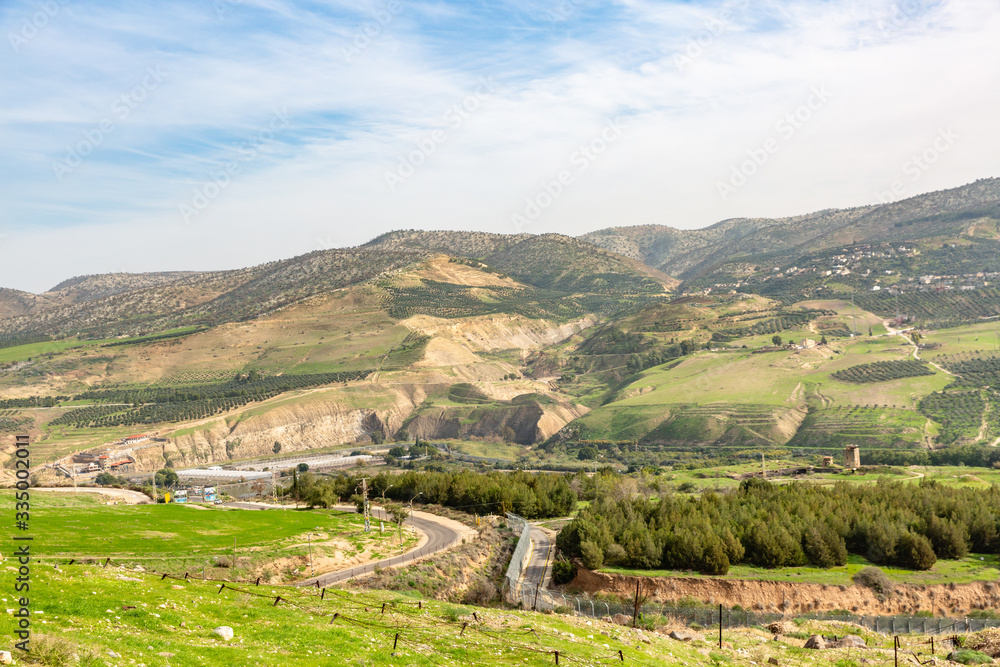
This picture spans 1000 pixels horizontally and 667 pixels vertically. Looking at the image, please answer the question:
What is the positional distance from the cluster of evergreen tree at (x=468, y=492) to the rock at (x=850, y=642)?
45144 millimetres

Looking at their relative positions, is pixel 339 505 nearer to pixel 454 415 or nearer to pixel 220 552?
pixel 220 552

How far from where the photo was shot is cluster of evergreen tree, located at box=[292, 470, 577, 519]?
7962 cm

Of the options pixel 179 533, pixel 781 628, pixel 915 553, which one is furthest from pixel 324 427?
pixel 781 628

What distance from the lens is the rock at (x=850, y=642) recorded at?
3431cm

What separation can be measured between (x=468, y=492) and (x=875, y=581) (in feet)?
142

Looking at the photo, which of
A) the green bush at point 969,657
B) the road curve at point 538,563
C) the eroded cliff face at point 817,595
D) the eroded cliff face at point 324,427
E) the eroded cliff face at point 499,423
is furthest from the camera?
the eroded cliff face at point 499,423


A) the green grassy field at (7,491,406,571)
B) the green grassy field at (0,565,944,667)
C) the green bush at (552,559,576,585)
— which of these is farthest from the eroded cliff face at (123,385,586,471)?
the green grassy field at (0,565,944,667)

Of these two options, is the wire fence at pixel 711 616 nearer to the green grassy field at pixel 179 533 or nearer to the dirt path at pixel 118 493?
the green grassy field at pixel 179 533

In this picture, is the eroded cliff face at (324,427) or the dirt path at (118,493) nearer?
the dirt path at (118,493)

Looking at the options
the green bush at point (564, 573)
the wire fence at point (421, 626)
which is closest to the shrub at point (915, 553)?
the green bush at point (564, 573)

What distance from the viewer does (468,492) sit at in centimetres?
8338

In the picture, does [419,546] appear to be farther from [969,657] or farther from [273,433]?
[273,433]

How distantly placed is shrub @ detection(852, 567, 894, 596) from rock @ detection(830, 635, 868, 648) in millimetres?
15827

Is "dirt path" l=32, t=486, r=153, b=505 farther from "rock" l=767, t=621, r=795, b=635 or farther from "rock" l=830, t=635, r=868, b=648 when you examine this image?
"rock" l=830, t=635, r=868, b=648
